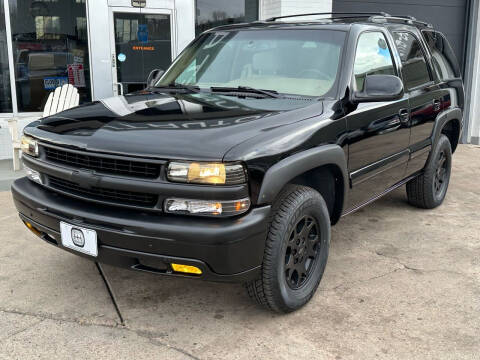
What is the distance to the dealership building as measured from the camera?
746 cm

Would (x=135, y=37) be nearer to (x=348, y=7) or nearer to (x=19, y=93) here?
(x=19, y=93)

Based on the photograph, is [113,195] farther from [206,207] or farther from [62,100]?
[62,100]

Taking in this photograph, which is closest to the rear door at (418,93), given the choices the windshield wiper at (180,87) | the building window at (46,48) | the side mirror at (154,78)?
the windshield wiper at (180,87)

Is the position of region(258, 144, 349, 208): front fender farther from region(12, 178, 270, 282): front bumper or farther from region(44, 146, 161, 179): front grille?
region(44, 146, 161, 179): front grille

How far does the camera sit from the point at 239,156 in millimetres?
2523

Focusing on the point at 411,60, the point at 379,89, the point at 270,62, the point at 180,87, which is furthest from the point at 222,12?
the point at 379,89

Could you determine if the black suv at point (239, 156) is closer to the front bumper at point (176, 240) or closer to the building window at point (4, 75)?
the front bumper at point (176, 240)

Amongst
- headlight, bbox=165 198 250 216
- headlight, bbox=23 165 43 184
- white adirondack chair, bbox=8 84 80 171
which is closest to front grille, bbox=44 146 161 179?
headlight, bbox=165 198 250 216

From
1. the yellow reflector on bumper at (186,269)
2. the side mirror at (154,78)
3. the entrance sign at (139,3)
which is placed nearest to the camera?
the yellow reflector on bumper at (186,269)

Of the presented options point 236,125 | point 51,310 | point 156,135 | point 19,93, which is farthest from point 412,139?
point 19,93

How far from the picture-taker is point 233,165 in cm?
253

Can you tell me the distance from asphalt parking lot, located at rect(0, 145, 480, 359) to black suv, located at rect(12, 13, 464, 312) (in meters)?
0.29

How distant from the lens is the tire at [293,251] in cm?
276

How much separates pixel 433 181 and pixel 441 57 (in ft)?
4.45
